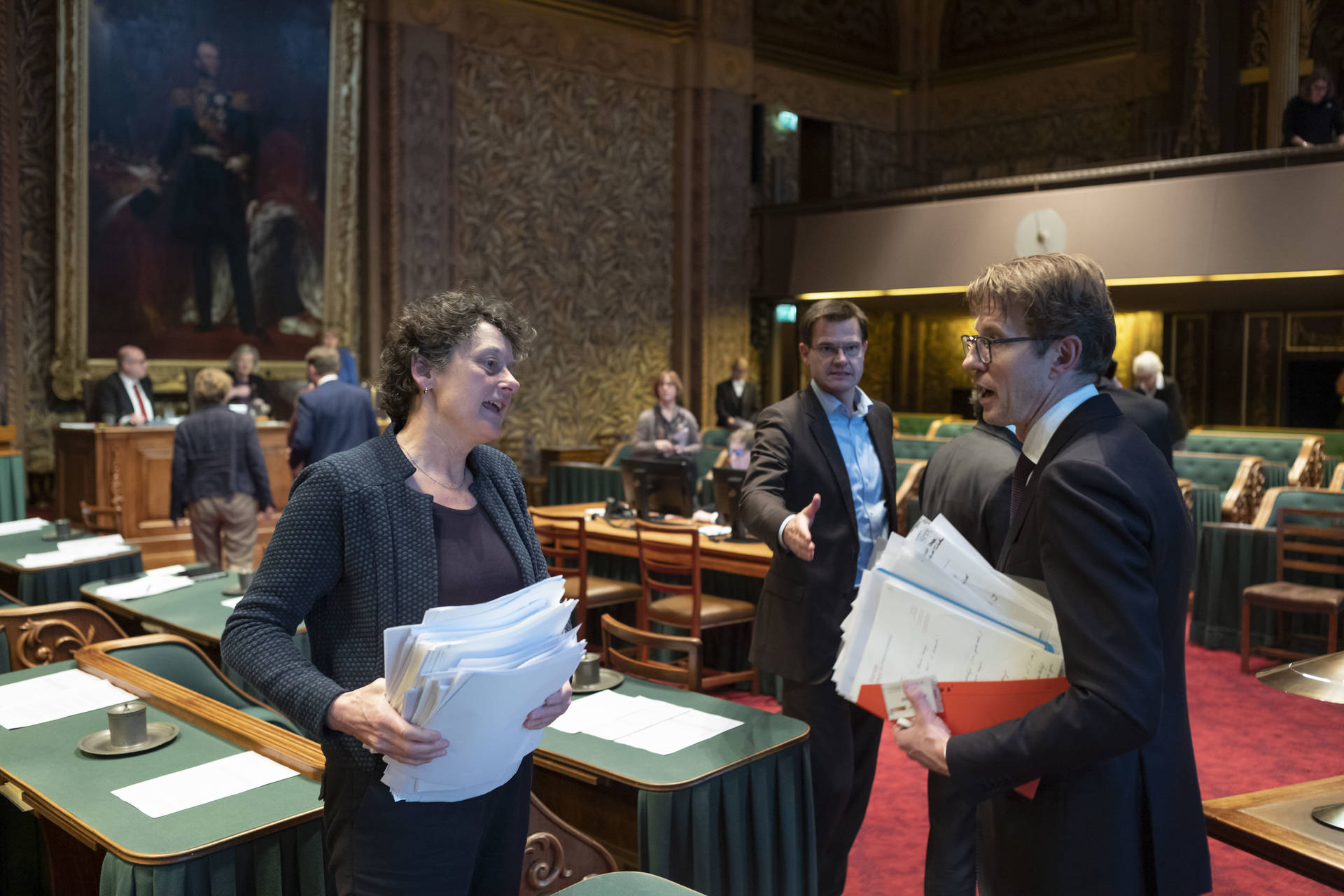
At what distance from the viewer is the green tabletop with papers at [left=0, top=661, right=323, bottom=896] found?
68.6 inches

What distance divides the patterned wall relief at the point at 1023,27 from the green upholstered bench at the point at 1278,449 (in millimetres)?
6140

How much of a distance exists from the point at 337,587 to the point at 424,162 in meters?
10.1

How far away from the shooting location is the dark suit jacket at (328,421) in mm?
6223

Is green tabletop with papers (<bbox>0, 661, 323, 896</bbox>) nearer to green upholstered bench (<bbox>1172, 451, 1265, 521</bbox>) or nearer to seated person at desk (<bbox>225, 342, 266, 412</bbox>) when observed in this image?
green upholstered bench (<bbox>1172, 451, 1265, 521</bbox>)

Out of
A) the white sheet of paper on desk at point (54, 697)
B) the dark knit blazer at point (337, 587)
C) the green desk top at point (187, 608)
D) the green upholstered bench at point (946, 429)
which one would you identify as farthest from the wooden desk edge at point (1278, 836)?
the green upholstered bench at point (946, 429)

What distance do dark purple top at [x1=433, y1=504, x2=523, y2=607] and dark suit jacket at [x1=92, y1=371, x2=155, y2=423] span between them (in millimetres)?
7378

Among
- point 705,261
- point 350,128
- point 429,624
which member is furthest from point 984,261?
point 429,624

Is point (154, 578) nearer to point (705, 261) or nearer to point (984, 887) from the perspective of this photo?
point (984, 887)

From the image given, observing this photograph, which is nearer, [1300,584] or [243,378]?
[1300,584]

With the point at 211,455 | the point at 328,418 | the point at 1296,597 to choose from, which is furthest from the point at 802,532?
the point at 211,455

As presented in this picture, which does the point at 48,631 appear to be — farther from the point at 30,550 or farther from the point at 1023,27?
the point at 1023,27

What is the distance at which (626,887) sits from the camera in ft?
5.64

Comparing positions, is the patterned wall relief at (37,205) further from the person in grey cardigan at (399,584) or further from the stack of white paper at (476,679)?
the stack of white paper at (476,679)

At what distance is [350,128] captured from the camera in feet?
35.0
